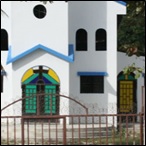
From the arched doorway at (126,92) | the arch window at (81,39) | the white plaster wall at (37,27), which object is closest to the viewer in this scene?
the white plaster wall at (37,27)

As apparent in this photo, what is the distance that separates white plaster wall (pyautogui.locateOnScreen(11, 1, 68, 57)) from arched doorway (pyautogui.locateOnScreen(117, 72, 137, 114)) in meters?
4.25

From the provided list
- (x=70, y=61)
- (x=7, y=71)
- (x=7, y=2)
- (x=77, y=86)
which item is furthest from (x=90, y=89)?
(x=7, y=2)

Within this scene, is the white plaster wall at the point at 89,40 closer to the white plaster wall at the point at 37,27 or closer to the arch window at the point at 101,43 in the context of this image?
the arch window at the point at 101,43

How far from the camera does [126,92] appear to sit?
2245 centimetres

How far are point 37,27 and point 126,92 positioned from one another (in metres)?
5.55

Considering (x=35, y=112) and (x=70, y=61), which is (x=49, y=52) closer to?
(x=70, y=61)

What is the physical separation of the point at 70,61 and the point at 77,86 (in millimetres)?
1582

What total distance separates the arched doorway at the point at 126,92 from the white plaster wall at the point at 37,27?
4253mm

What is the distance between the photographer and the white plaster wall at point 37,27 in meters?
19.0

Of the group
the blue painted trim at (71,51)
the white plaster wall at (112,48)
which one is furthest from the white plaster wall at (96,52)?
the blue painted trim at (71,51)

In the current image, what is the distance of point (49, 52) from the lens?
19.1m

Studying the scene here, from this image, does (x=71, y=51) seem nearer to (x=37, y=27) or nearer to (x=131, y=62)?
(x=37, y=27)

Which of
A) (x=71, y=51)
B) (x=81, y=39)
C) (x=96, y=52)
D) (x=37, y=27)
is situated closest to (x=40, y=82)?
(x=71, y=51)

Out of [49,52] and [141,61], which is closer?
[49,52]
